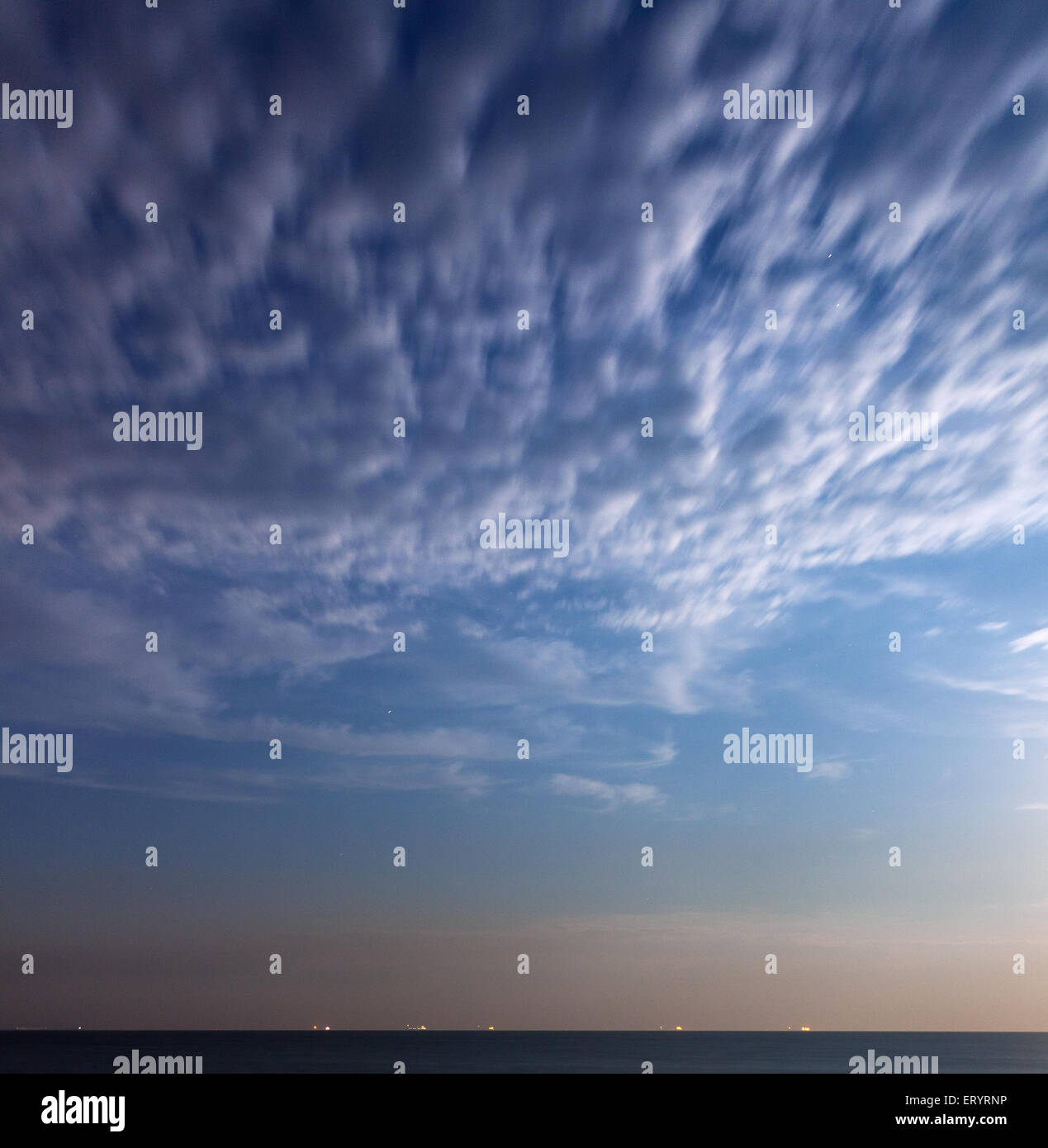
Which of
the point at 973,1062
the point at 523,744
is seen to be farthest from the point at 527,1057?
the point at 523,744

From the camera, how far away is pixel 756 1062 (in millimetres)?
168125

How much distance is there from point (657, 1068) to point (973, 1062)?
75.1 metres
